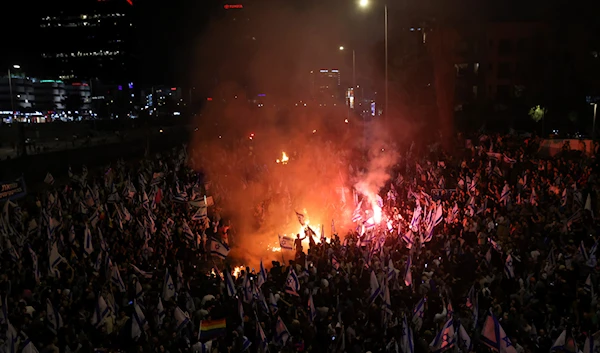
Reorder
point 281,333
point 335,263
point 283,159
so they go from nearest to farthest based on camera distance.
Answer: point 281,333
point 335,263
point 283,159

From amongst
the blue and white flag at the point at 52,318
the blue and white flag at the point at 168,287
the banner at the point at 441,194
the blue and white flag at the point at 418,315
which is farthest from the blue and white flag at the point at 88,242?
the banner at the point at 441,194

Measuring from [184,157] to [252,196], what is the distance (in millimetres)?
4614

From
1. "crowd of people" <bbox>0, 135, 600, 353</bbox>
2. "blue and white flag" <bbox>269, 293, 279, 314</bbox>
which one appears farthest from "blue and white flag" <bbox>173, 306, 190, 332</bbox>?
"blue and white flag" <bbox>269, 293, 279, 314</bbox>

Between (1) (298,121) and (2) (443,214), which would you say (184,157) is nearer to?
(2) (443,214)

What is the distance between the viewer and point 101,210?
36.9ft

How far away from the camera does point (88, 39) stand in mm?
76812

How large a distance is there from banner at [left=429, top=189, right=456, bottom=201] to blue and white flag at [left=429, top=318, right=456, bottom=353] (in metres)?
6.03

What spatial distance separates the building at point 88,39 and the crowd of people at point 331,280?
7114 centimetres

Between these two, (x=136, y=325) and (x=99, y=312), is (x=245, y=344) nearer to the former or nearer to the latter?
(x=136, y=325)

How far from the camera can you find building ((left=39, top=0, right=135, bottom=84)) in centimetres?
7625

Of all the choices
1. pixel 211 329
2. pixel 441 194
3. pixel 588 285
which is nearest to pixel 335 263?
pixel 211 329

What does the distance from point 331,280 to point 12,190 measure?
831 cm

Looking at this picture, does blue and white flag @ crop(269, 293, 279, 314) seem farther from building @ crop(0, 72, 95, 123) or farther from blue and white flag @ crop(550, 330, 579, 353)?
building @ crop(0, 72, 95, 123)

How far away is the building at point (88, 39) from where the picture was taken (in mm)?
76250
